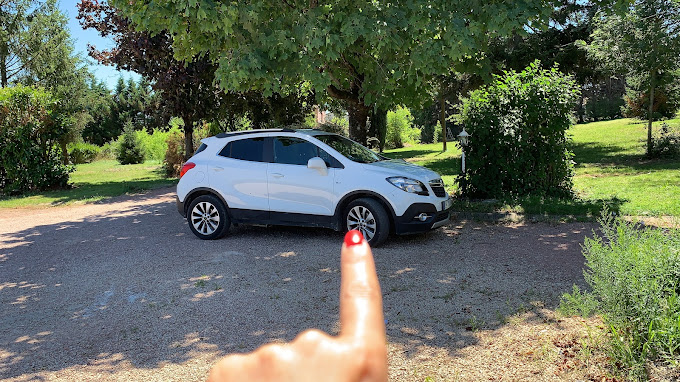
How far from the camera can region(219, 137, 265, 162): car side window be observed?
31.9 ft

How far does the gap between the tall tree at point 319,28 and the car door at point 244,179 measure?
1.07m

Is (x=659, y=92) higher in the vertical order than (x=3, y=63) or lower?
lower

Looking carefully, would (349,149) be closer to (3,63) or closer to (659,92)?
(659,92)

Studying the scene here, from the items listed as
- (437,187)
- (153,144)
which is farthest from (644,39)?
(153,144)

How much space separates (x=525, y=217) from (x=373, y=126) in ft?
72.6

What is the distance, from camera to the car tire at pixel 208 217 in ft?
31.9

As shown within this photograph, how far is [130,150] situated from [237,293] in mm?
33449

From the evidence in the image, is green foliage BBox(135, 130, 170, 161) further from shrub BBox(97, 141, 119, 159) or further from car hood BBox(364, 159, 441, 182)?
car hood BBox(364, 159, 441, 182)

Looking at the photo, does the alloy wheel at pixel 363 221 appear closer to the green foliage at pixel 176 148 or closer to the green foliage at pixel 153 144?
the green foliage at pixel 176 148

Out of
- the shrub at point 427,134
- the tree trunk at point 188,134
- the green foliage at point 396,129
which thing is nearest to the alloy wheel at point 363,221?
the tree trunk at point 188,134

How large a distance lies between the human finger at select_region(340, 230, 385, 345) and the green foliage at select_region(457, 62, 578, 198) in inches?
437

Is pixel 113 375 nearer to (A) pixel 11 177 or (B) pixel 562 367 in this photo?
(B) pixel 562 367

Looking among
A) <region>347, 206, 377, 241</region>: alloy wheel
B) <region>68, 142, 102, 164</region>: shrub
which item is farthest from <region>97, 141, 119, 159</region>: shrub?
<region>347, 206, 377, 241</region>: alloy wheel

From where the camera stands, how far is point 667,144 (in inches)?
723
